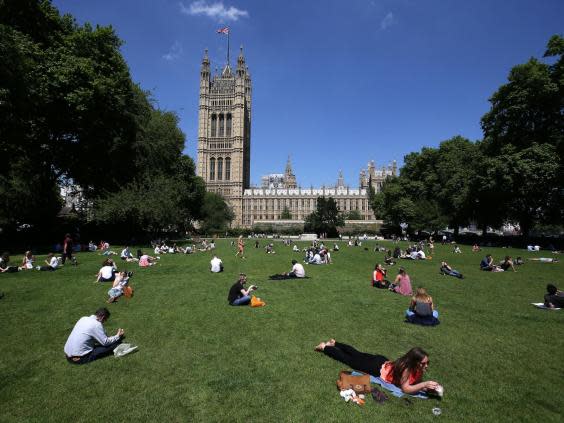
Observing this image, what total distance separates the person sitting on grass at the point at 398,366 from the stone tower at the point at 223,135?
112598mm

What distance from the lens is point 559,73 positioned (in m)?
31.2

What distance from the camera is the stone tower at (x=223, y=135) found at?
117750 millimetres

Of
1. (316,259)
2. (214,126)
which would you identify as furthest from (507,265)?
(214,126)

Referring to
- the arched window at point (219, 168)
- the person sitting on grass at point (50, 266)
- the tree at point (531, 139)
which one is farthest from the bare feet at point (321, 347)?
the arched window at point (219, 168)

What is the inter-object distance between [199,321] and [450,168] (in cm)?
4843

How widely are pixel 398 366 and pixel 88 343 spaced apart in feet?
17.1

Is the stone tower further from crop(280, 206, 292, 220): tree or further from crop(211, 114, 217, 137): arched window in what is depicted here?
crop(280, 206, 292, 220): tree

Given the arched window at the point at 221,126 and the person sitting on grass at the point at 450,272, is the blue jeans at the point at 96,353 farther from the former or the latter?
the arched window at the point at 221,126

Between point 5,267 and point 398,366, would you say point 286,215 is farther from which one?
point 398,366

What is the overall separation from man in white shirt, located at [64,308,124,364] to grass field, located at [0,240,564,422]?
20 cm

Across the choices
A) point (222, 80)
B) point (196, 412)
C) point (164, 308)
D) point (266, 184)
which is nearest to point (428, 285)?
point (164, 308)

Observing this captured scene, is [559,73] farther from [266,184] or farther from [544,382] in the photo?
[266,184]

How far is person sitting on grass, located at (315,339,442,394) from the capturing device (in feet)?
17.0

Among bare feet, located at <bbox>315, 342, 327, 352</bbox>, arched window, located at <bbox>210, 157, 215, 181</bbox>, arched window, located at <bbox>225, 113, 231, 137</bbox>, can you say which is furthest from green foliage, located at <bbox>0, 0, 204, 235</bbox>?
arched window, located at <bbox>210, 157, 215, 181</bbox>
